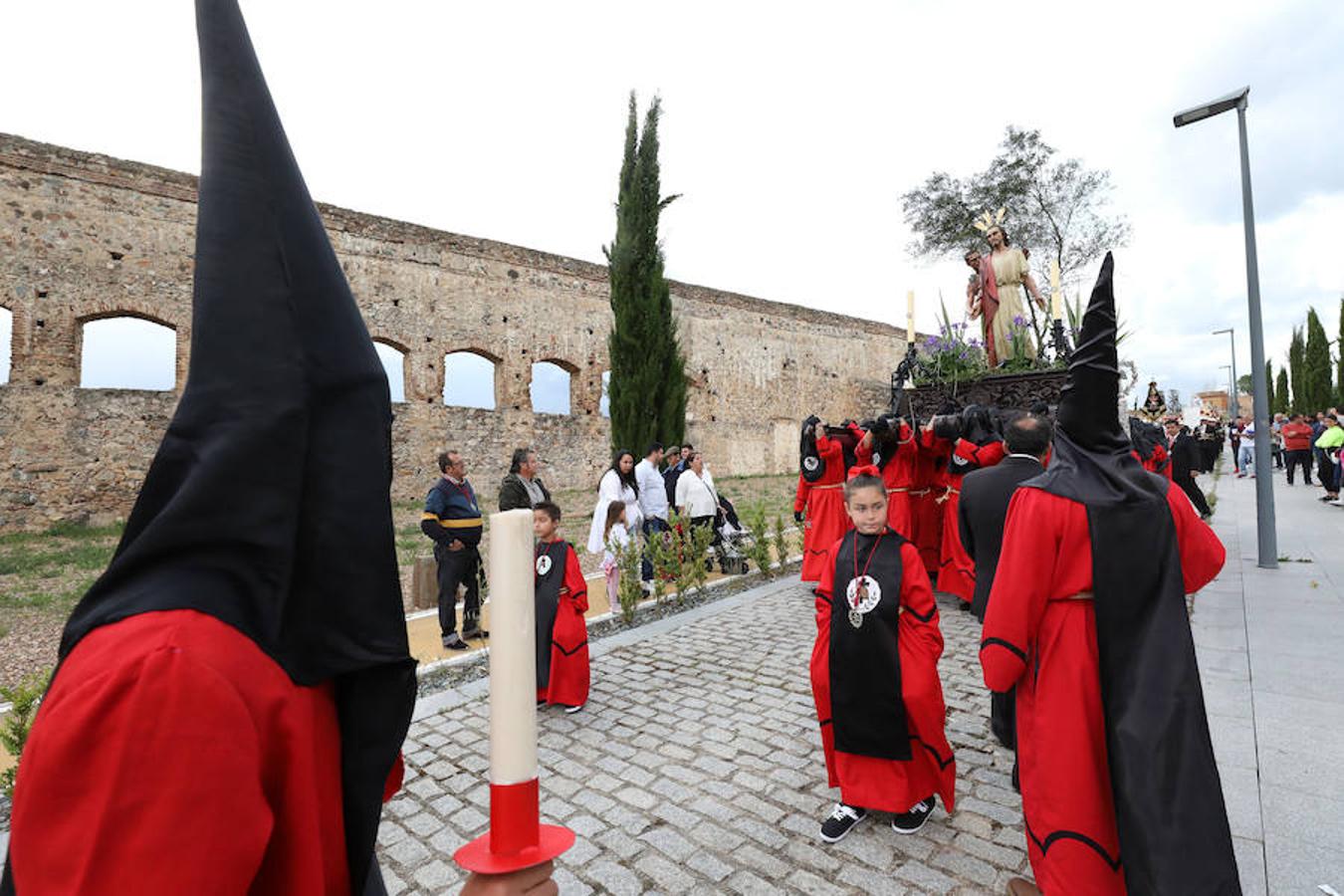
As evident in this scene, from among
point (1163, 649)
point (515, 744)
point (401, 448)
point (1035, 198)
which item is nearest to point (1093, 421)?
point (1163, 649)

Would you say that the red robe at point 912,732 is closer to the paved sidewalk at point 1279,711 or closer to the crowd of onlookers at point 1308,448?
the paved sidewalk at point 1279,711

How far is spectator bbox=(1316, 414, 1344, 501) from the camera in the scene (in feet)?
43.7

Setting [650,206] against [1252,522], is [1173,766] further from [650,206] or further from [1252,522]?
[650,206]

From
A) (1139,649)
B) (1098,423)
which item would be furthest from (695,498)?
(1139,649)

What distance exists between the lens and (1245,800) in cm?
301

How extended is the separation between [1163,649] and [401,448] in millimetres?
15725

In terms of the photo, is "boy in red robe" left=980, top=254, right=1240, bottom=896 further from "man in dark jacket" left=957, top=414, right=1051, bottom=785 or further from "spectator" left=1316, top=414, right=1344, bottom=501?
"spectator" left=1316, top=414, right=1344, bottom=501

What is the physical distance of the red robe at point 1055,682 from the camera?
2182 mm

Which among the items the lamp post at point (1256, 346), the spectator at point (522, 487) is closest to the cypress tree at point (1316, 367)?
the lamp post at point (1256, 346)

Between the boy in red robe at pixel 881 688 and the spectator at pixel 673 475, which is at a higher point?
the spectator at pixel 673 475

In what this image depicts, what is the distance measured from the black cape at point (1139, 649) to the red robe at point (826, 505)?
15.6 feet

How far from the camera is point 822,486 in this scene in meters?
7.43

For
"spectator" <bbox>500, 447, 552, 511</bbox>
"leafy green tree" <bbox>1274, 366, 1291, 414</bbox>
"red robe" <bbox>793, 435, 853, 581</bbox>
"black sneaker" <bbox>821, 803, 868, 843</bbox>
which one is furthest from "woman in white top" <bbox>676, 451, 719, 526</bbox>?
"leafy green tree" <bbox>1274, 366, 1291, 414</bbox>

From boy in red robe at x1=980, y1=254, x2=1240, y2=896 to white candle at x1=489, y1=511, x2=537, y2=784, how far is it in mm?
2036
